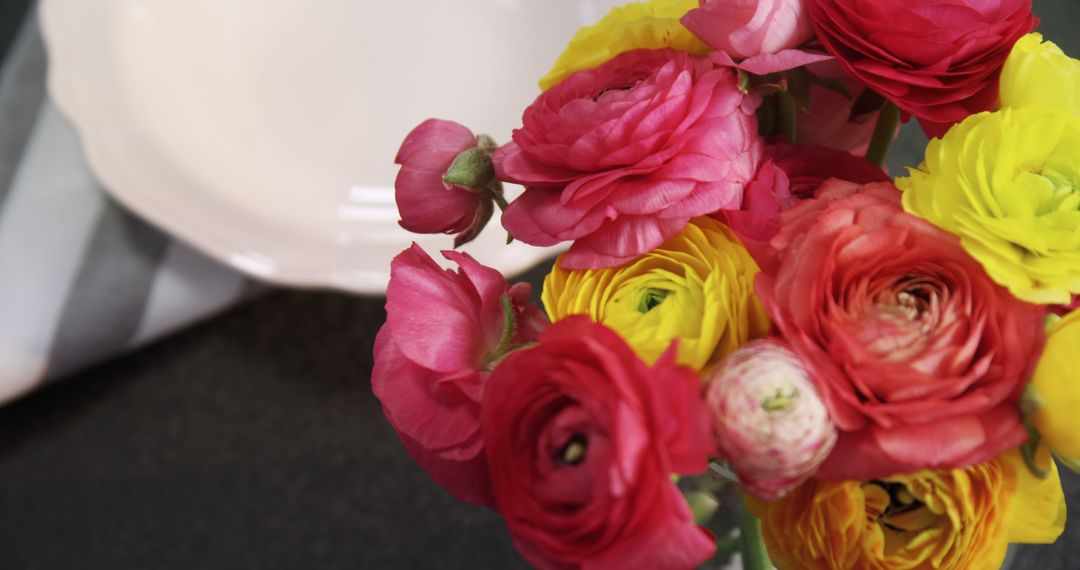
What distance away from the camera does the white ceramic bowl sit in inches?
20.5

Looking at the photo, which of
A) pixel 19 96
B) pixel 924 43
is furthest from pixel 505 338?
pixel 19 96

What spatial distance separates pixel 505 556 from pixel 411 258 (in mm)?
385

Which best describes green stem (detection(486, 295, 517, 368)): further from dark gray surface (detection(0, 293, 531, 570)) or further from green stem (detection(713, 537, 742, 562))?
dark gray surface (detection(0, 293, 531, 570))

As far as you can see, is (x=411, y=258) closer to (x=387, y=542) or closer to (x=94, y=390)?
(x=387, y=542)

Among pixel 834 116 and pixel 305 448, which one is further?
pixel 305 448

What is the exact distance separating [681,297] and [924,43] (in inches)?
3.2

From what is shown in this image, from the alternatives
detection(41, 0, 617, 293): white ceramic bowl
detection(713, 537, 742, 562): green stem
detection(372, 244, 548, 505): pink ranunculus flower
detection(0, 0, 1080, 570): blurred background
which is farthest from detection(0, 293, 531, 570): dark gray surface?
detection(372, 244, 548, 505): pink ranunculus flower

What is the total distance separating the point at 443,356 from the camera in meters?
0.20

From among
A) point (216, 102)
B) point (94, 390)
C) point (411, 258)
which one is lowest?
point (94, 390)

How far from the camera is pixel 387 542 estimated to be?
0.57 m

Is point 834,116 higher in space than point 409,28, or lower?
higher

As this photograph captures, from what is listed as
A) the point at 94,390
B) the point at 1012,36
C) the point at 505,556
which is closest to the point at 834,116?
the point at 1012,36

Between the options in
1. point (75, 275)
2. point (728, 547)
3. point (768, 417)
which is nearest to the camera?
point (768, 417)

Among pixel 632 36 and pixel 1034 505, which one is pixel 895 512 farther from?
pixel 632 36
